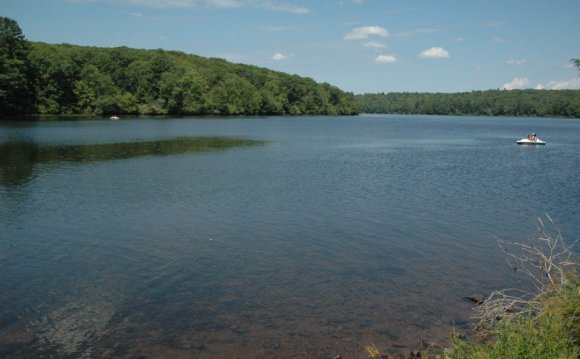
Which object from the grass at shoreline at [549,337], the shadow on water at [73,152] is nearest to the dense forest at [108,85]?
the shadow on water at [73,152]

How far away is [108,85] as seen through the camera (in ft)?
394

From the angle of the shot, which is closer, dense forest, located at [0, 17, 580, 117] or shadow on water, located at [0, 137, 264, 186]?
shadow on water, located at [0, 137, 264, 186]

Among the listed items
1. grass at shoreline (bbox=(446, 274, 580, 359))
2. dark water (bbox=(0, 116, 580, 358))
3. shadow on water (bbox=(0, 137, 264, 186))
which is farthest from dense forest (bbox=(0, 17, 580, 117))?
grass at shoreline (bbox=(446, 274, 580, 359))

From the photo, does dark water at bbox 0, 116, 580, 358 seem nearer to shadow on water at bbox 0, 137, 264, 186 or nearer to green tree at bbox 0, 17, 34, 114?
shadow on water at bbox 0, 137, 264, 186

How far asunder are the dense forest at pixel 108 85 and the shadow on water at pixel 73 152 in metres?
58.0

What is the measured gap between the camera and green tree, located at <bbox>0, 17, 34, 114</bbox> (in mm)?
95625

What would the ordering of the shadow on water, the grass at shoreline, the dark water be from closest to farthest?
1. the grass at shoreline
2. the dark water
3. the shadow on water

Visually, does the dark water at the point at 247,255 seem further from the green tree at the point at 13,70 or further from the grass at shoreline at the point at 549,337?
the green tree at the point at 13,70

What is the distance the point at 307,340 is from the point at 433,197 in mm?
18425

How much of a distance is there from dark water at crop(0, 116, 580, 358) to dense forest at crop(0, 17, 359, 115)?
79894 millimetres

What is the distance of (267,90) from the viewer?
184125 millimetres

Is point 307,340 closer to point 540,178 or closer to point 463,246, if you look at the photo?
point 463,246

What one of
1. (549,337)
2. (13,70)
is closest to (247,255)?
(549,337)

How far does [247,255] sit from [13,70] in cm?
10159
